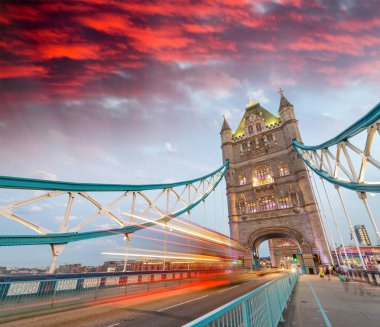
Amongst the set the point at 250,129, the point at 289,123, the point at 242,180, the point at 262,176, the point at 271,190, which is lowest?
the point at 271,190

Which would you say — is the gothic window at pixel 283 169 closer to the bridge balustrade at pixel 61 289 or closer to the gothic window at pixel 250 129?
the gothic window at pixel 250 129

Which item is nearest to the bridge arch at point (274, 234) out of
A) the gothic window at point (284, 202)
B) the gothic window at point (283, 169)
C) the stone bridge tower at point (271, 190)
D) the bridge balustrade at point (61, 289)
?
the stone bridge tower at point (271, 190)

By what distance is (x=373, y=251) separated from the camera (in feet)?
167

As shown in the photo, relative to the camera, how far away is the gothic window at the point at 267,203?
36763mm

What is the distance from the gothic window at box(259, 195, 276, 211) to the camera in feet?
121

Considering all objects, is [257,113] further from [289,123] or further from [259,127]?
[289,123]

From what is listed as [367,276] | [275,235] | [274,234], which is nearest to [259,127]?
[274,234]

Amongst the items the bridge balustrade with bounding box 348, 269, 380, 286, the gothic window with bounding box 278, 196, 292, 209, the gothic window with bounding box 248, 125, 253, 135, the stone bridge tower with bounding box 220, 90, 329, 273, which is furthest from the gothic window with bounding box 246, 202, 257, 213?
the bridge balustrade with bounding box 348, 269, 380, 286

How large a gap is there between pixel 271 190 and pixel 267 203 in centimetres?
270

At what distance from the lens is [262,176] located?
4009cm

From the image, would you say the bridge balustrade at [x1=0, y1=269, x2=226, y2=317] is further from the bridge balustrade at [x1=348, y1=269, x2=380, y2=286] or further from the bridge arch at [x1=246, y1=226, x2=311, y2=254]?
the bridge arch at [x1=246, y1=226, x2=311, y2=254]

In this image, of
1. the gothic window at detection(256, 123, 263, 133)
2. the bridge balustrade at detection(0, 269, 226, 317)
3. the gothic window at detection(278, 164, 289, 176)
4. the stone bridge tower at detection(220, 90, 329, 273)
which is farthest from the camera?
the gothic window at detection(256, 123, 263, 133)

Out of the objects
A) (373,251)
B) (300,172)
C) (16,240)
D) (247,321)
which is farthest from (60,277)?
(373,251)

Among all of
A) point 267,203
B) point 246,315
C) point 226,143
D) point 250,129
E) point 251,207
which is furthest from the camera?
point 226,143
